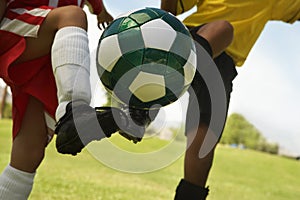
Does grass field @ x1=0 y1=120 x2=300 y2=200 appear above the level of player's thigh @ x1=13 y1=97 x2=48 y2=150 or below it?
below

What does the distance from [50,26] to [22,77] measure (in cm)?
23

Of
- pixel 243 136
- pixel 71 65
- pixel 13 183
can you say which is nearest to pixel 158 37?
pixel 71 65

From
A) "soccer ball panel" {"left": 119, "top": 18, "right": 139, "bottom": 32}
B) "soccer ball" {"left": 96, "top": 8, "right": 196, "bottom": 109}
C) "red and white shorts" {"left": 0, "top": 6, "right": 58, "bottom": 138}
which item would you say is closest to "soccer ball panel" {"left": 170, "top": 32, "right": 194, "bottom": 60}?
"soccer ball" {"left": 96, "top": 8, "right": 196, "bottom": 109}

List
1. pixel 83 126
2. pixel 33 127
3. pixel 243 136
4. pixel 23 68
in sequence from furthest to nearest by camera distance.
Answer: pixel 243 136 → pixel 33 127 → pixel 23 68 → pixel 83 126

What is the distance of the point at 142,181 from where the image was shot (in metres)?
4.86

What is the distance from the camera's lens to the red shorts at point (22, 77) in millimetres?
1712

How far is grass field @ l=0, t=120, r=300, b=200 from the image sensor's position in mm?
3560

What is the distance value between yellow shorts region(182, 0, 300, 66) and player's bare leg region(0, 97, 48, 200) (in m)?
0.74

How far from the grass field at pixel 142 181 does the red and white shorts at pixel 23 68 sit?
1.24m

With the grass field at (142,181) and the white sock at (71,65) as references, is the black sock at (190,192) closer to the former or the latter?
the white sock at (71,65)

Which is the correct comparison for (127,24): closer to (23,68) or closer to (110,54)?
(110,54)

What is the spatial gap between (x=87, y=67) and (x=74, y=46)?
72 millimetres

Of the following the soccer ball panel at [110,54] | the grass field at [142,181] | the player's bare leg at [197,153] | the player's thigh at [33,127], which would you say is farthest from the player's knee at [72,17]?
the grass field at [142,181]

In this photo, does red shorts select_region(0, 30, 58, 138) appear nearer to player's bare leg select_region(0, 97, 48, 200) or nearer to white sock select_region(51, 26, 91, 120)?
player's bare leg select_region(0, 97, 48, 200)
